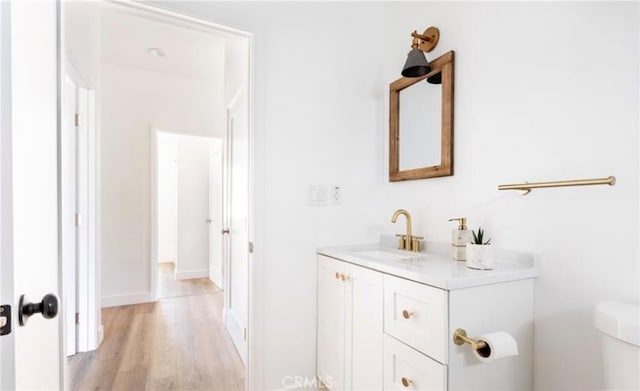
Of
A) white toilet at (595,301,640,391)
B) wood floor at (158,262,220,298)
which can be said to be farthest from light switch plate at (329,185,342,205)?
wood floor at (158,262,220,298)

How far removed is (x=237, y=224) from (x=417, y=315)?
1662 mm

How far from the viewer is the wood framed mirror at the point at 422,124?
1.65 metres

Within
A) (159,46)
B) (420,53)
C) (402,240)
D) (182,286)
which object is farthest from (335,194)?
(182,286)

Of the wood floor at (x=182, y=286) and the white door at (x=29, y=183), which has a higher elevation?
the white door at (x=29, y=183)

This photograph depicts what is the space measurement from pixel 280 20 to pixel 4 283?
66.3 inches

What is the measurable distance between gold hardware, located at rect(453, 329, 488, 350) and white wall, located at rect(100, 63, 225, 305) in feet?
11.6

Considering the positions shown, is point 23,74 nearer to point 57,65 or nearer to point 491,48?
point 57,65

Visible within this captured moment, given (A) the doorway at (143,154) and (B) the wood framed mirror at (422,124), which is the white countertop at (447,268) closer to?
(B) the wood framed mirror at (422,124)

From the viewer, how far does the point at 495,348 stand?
1.01 meters

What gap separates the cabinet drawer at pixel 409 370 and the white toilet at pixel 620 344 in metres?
0.45

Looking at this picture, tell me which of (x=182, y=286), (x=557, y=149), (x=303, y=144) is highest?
(x=303, y=144)

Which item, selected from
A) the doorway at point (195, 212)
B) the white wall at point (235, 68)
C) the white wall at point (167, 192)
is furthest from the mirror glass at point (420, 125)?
the white wall at point (167, 192)

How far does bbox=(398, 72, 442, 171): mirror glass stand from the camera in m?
1.74

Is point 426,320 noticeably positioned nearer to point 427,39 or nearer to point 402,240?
point 402,240
